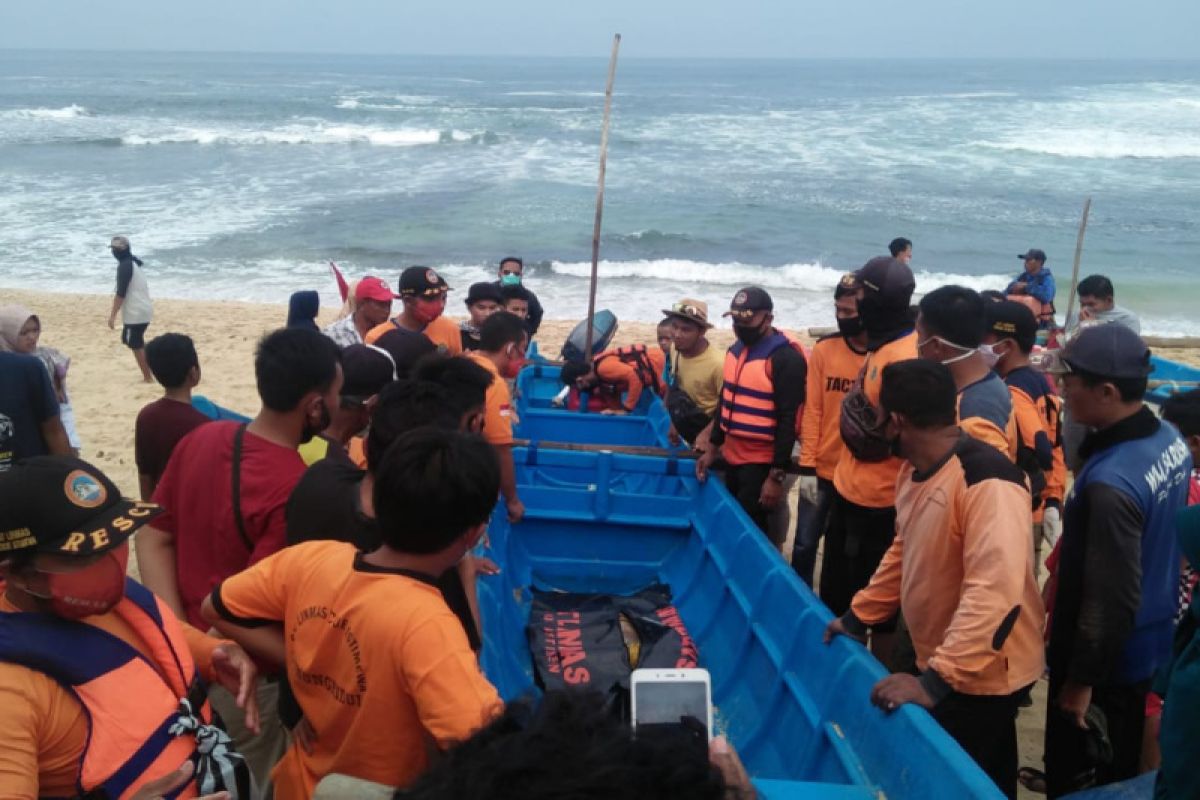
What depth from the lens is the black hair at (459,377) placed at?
2922 mm

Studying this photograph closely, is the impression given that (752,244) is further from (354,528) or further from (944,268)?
(354,528)

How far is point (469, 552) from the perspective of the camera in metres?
2.82

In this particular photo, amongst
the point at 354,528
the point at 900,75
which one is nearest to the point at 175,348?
the point at 354,528

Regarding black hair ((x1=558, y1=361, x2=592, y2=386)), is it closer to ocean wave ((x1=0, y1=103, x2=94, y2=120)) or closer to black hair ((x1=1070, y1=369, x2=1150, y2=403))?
black hair ((x1=1070, y1=369, x2=1150, y2=403))

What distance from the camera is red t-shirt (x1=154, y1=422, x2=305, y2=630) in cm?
264

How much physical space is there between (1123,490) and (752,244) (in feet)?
69.3

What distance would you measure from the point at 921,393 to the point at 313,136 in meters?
40.7

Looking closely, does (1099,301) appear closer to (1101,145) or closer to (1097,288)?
(1097,288)

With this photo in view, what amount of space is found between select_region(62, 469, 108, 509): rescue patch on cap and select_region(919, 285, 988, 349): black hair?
9.13ft

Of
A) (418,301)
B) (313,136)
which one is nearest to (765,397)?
(418,301)

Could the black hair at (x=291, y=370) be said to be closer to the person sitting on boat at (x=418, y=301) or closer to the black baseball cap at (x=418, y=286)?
the person sitting on boat at (x=418, y=301)

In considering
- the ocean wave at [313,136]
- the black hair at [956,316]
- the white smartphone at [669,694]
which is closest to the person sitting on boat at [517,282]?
the black hair at [956,316]

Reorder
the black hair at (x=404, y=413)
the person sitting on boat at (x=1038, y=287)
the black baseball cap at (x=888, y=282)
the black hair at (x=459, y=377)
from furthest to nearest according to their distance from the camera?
the person sitting on boat at (x=1038, y=287)
the black baseball cap at (x=888, y=282)
the black hair at (x=459, y=377)
the black hair at (x=404, y=413)

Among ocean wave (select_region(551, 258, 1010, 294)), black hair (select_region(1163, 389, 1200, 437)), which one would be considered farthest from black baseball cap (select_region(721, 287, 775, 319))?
ocean wave (select_region(551, 258, 1010, 294))
